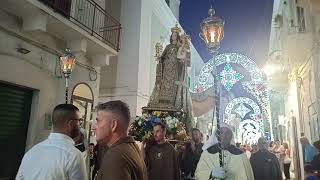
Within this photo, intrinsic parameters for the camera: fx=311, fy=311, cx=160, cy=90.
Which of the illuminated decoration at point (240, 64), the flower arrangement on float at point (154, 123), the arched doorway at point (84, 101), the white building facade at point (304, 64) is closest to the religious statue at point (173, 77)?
the flower arrangement on float at point (154, 123)

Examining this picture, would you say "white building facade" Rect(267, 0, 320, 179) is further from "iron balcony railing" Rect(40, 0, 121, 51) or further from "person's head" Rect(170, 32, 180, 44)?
"iron balcony railing" Rect(40, 0, 121, 51)

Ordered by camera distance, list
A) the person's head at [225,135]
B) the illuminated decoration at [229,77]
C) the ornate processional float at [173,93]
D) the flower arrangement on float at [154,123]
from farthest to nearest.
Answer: the illuminated decoration at [229,77], the ornate processional float at [173,93], the flower arrangement on float at [154,123], the person's head at [225,135]

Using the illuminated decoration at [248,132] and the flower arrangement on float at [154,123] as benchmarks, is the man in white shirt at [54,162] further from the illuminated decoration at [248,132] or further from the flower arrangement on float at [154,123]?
the illuminated decoration at [248,132]

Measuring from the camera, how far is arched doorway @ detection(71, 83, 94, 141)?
1035 cm

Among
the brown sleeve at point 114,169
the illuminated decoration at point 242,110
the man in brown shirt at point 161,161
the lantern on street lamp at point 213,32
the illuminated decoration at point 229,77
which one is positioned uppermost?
the illuminated decoration at point 229,77

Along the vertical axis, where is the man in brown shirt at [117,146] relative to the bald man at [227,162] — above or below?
above

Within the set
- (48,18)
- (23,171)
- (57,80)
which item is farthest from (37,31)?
(23,171)

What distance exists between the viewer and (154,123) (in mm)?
6141

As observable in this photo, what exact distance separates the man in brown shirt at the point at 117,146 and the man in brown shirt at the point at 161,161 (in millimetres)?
2879

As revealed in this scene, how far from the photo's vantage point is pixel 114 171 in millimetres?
2064

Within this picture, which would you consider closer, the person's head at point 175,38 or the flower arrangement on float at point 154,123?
the flower arrangement on float at point 154,123

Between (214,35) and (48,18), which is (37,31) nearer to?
(48,18)

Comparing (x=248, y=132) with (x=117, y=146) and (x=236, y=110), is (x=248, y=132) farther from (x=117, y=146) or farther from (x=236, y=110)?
(x=117, y=146)

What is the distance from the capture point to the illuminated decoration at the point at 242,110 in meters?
27.2
